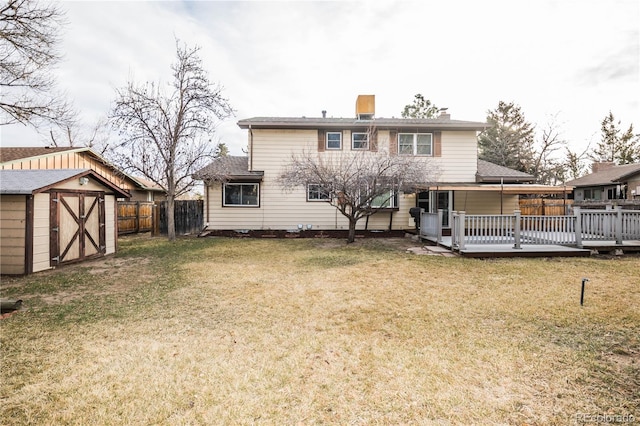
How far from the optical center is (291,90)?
60.9 ft

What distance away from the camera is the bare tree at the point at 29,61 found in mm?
8438

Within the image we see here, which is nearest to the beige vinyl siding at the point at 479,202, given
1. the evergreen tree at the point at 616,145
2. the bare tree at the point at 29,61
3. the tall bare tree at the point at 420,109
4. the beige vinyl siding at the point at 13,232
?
the beige vinyl siding at the point at 13,232

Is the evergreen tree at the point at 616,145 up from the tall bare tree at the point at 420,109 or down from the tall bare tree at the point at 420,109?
down

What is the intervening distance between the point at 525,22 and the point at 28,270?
1738 cm

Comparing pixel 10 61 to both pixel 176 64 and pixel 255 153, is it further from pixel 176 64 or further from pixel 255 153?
pixel 255 153

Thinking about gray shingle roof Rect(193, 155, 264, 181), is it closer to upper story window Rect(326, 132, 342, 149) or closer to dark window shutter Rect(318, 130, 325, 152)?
dark window shutter Rect(318, 130, 325, 152)

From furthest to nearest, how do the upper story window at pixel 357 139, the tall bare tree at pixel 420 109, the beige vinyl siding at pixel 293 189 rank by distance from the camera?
1. the tall bare tree at pixel 420 109
2. the upper story window at pixel 357 139
3. the beige vinyl siding at pixel 293 189

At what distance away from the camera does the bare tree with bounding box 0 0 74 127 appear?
8438 mm

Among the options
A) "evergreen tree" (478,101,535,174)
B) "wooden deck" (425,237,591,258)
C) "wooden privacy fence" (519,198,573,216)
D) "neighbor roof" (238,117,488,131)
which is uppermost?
"evergreen tree" (478,101,535,174)

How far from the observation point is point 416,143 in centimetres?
1492

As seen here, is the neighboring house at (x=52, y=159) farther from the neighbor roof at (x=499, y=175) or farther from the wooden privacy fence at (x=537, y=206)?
the wooden privacy fence at (x=537, y=206)

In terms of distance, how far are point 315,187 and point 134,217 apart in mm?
10966

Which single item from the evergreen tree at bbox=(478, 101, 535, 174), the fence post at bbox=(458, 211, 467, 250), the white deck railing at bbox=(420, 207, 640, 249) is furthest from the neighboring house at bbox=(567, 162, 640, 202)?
the fence post at bbox=(458, 211, 467, 250)

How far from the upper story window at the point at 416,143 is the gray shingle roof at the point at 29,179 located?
522 inches
